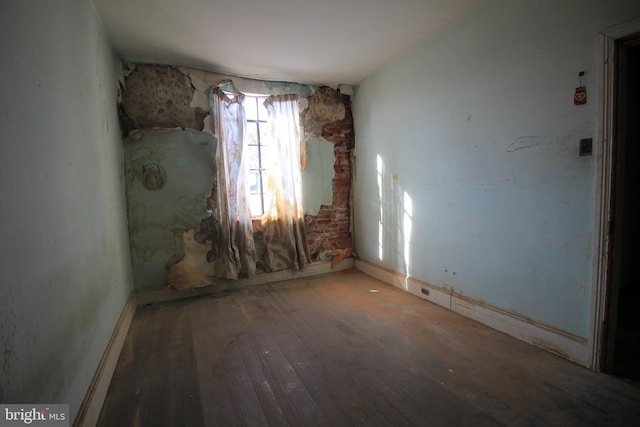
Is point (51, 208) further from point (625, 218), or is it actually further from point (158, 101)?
point (625, 218)

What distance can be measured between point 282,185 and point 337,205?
94 cm

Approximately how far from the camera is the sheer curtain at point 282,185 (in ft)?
13.1

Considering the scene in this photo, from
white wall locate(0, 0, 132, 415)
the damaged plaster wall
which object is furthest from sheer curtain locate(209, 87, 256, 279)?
white wall locate(0, 0, 132, 415)

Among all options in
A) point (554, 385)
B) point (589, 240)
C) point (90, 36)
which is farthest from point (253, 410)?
point (90, 36)

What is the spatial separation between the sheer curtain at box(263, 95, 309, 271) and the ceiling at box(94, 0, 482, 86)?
1.75 feet

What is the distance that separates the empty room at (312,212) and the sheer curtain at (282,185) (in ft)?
0.09

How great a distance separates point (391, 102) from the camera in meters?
3.65

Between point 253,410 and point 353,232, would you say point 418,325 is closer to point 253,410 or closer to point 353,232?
point 253,410

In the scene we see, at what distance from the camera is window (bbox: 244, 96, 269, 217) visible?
4.00 m

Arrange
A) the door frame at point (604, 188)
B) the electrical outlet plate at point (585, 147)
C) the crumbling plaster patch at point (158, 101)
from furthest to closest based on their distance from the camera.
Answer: the crumbling plaster patch at point (158, 101) → the electrical outlet plate at point (585, 147) → the door frame at point (604, 188)

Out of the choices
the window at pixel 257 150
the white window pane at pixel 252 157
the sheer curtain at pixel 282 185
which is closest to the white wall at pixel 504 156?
the sheer curtain at pixel 282 185

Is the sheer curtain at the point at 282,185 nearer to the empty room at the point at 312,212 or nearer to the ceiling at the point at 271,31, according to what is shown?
the empty room at the point at 312,212

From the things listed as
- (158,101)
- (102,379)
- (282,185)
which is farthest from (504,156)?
(158,101)

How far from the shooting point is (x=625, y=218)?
10.3 ft
